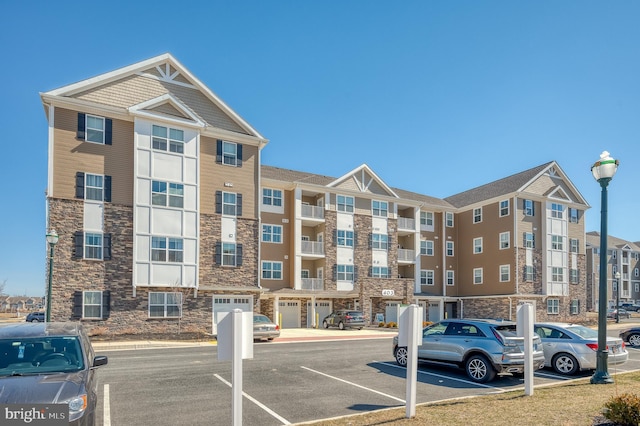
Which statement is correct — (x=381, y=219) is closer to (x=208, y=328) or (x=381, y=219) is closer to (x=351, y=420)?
(x=208, y=328)

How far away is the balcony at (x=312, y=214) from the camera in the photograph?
3619 centimetres

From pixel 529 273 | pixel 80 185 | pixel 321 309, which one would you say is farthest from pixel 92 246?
pixel 529 273

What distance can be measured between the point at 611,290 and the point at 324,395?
270 ft

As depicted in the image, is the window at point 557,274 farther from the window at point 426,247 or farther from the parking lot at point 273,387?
the parking lot at point 273,387

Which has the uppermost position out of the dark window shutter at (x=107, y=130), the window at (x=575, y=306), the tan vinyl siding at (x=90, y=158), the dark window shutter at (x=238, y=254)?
the dark window shutter at (x=107, y=130)

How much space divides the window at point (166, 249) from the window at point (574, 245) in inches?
1410

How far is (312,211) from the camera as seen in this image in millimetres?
36594

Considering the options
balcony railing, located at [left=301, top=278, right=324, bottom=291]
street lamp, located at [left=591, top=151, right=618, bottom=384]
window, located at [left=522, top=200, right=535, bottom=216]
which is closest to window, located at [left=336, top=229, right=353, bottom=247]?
balcony railing, located at [left=301, top=278, right=324, bottom=291]

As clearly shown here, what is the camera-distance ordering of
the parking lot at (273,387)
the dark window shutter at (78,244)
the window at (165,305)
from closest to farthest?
the parking lot at (273,387), the dark window shutter at (78,244), the window at (165,305)

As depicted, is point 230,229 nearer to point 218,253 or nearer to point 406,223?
point 218,253

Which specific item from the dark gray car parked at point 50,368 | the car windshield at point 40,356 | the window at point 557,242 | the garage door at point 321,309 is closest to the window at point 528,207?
the window at point 557,242

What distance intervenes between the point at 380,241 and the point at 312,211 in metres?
6.87

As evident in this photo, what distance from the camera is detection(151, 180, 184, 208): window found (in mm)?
26562

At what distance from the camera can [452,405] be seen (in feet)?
28.3
